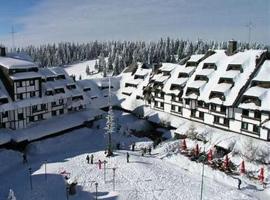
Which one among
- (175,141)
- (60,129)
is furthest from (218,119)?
(60,129)

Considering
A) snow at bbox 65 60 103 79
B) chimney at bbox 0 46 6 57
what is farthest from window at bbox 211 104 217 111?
snow at bbox 65 60 103 79

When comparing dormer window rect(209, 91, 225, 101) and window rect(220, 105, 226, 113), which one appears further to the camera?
window rect(220, 105, 226, 113)

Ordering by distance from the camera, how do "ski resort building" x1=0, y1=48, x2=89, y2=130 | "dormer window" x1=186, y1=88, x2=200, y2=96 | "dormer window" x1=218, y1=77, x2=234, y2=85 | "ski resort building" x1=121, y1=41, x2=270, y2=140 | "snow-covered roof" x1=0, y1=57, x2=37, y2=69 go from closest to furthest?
"ski resort building" x1=121, y1=41, x2=270, y2=140 < "ski resort building" x1=0, y1=48, x2=89, y2=130 < "snow-covered roof" x1=0, y1=57, x2=37, y2=69 < "dormer window" x1=218, y1=77, x2=234, y2=85 < "dormer window" x1=186, y1=88, x2=200, y2=96

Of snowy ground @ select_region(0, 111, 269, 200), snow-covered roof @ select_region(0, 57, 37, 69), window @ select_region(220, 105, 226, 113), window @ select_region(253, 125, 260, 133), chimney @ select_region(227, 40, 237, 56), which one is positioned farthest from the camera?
chimney @ select_region(227, 40, 237, 56)

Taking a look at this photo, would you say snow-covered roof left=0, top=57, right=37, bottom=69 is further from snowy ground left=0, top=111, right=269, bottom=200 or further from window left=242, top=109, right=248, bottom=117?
window left=242, top=109, right=248, bottom=117

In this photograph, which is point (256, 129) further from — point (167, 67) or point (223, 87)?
point (167, 67)

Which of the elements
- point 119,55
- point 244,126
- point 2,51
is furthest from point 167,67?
point 119,55

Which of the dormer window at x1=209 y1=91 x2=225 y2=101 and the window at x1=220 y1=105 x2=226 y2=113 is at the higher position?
the dormer window at x1=209 y1=91 x2=225 y2=101

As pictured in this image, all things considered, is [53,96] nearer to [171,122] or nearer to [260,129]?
[171,122]
